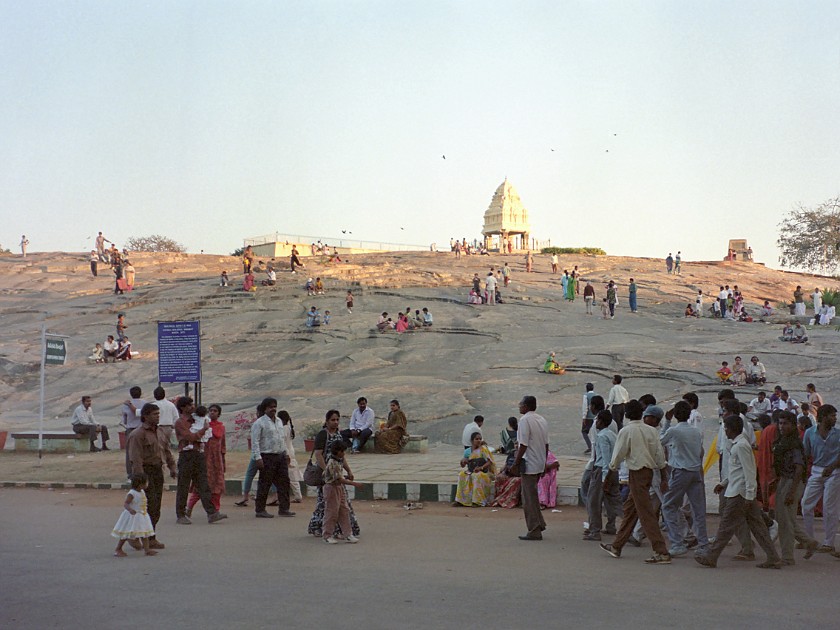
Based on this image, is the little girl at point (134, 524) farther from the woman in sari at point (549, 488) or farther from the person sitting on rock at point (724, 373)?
the person sitting on rock at point (724, 373)

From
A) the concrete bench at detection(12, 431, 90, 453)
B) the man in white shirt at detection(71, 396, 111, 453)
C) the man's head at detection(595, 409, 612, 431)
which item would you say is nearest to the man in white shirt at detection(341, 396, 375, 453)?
the man in white shirt at detection(71, 396, 111, 453)

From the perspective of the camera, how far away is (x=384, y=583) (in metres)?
7.16

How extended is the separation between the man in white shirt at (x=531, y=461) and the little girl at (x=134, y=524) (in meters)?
3.73

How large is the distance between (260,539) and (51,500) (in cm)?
533

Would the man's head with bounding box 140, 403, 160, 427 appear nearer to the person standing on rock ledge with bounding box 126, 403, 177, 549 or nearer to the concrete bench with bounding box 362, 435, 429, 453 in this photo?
the person standing on rock ledge with bounding box 126, 403, 177, 549

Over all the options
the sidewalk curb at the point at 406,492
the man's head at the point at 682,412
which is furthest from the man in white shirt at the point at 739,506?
the sidewalk curb at the point at 406,492

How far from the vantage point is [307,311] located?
35562 mm

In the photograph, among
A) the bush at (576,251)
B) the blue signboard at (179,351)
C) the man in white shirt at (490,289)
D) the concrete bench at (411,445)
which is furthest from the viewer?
the bush at (576,251)

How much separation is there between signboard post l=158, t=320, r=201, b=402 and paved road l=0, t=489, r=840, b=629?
24.3 feet

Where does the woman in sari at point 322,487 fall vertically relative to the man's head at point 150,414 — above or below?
below

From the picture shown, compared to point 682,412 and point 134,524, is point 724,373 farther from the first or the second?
point 134,524

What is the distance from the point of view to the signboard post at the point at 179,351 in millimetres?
17688

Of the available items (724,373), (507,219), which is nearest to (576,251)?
(507,219)

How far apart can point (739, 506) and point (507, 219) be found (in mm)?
76537
